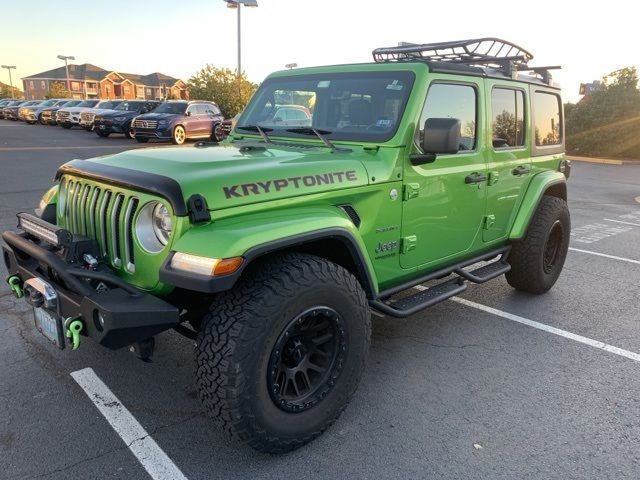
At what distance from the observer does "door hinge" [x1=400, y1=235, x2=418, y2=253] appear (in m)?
3.33

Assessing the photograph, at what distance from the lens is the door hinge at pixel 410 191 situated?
3.23m

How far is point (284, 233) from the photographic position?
2449 millimetres

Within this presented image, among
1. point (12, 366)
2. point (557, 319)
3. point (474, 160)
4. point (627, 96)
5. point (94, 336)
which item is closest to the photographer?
point (94, 336)

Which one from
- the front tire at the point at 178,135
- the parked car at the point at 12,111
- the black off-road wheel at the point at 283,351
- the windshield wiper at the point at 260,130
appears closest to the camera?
the black off-road wheel at the point at 283,351

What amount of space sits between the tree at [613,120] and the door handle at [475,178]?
21.5 meters

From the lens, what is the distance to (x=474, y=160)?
383 cm

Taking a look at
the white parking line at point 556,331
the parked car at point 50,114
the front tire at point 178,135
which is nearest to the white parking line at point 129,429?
the white parking line at point 556,331

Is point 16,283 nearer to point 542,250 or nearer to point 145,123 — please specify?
point 542,250

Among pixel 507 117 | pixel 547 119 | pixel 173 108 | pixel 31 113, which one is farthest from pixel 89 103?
pixel 507 117

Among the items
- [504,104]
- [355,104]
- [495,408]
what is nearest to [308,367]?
[495,408]

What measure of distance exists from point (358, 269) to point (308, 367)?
0.62 meters

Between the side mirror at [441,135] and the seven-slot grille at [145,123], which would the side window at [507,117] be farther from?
the seven-slot grille at [145,123]

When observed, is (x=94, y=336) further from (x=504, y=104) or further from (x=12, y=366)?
(x=504, y=104)

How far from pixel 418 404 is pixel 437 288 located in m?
0.94
